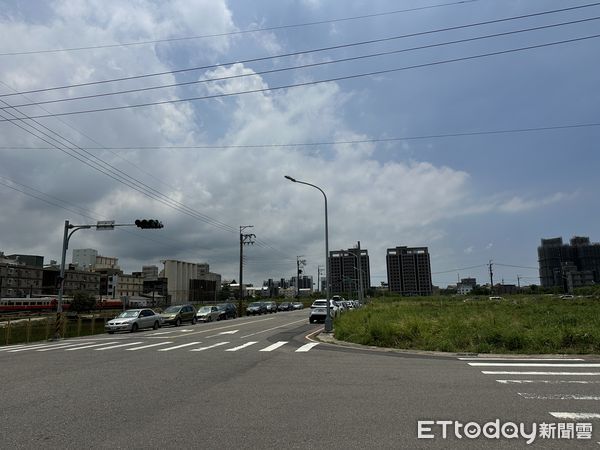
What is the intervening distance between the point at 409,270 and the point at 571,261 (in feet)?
240

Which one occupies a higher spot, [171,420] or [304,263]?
[304,263]

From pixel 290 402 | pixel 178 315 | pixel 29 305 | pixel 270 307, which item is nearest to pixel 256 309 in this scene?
pixel 270 307

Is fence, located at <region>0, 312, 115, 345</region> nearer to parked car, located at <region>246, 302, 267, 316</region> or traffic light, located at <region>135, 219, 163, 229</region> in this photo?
traffic light, located at <region>135, 219, 163, 229</region>

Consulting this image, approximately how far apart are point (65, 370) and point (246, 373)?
4939mm

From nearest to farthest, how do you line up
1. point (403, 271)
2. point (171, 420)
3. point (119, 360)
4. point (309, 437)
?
point (309, 437) < point (171, 420) < point (119, 360) < point (403, 271)

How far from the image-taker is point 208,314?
43594 mm

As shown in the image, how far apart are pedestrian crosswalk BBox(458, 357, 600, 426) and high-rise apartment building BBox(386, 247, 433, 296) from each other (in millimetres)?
107238

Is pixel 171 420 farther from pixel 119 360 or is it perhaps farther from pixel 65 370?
pixel 119 360

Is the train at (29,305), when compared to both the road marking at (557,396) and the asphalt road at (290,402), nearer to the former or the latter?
the asphalt road at (290,402)

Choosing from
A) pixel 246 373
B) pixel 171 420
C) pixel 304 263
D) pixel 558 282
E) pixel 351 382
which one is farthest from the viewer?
pixel 558 282

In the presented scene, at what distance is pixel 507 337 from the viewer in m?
15.6

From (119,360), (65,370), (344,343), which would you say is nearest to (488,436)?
(65,370)

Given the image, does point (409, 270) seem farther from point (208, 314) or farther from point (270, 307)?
point (208, 314)

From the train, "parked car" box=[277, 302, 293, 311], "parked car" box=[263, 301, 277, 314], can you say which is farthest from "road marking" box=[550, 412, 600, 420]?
the train
